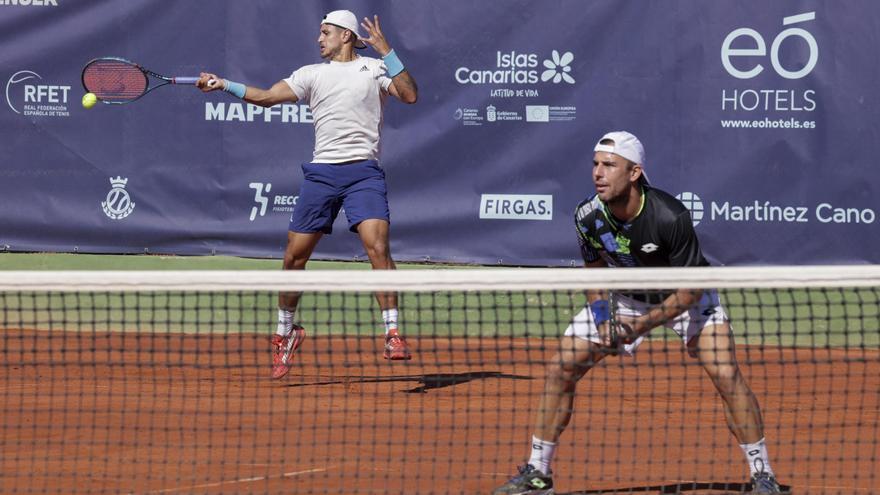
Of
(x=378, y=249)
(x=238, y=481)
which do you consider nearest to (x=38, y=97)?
(x=378, y=249)

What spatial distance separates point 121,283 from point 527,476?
4.89 feet

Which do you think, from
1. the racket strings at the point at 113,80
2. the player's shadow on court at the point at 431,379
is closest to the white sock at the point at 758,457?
the player's shadow on court at the point at 431,379

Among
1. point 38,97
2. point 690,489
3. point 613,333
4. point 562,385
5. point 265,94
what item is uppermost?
point 38,97

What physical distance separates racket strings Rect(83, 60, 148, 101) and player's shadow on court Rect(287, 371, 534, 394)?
2258mm

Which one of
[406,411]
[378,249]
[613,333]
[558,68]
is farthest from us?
[558,68]

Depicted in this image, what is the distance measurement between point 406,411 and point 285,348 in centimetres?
111

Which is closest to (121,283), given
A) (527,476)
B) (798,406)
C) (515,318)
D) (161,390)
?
(527,476)

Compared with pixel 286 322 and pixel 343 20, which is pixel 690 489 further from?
pixel 343 20

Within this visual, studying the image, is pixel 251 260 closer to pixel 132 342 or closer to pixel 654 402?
pixel 132 342

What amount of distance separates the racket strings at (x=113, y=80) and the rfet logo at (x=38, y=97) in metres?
1.52

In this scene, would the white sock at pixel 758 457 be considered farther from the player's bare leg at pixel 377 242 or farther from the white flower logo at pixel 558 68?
the white flower logo at pixel 558 68

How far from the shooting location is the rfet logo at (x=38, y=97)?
966 centimetres

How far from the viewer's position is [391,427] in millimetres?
5777

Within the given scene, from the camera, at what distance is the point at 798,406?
638cm
